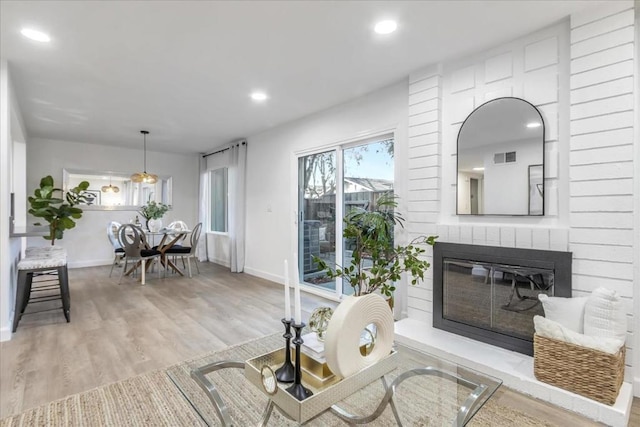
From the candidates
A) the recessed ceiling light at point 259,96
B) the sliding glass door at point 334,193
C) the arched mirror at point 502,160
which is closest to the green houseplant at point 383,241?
the sliding glass door at point 334,193

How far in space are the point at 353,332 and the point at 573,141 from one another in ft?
6.67

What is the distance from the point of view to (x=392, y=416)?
164 centimetres

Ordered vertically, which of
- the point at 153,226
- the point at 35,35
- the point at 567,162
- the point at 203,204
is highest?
the point at 35,35

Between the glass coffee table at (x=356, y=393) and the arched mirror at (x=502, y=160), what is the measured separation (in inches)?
57.7

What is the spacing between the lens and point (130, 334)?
2.92m

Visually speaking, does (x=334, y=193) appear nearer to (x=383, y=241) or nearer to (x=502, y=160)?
(x=383, y=241)

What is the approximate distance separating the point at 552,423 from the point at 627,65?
2108mm

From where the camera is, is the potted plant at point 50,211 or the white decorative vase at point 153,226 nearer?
the potted plant at point 50,211

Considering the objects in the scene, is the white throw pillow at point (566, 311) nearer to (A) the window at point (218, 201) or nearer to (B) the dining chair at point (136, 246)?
(B) the dining chair at point (136, 246)

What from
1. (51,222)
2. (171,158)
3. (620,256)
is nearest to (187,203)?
(171,158)

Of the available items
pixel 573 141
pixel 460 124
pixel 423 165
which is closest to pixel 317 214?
pixel 423 165

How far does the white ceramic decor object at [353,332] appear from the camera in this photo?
3.78 ft

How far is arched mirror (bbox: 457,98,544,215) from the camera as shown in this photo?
2.35m

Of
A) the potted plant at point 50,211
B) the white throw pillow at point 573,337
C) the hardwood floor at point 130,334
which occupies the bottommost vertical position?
the hardwood floor at point 130,334
